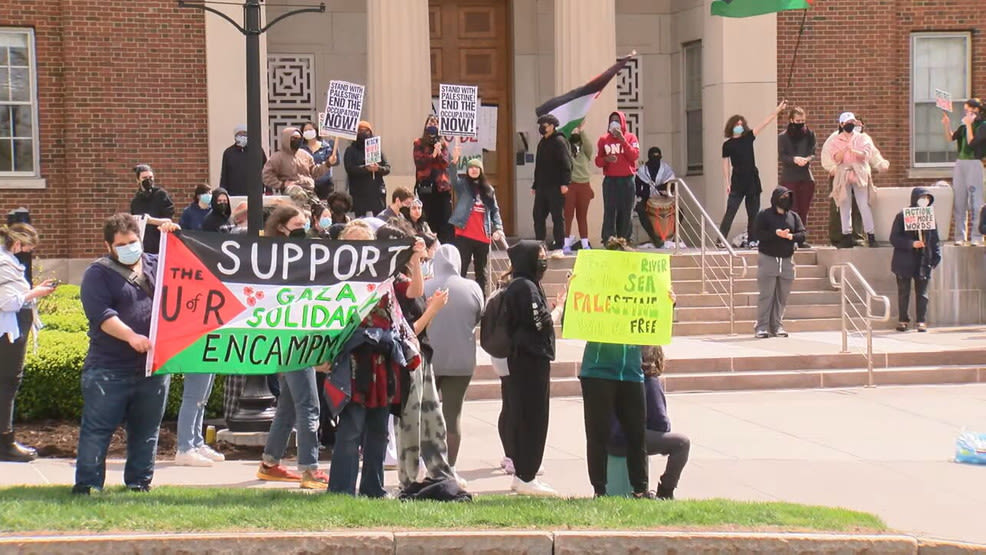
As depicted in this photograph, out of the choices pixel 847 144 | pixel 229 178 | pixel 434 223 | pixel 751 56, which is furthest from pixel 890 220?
pixel 229 178

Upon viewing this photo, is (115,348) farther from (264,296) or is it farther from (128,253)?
(264,296)

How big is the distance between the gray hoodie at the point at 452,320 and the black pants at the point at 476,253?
22.0 ft

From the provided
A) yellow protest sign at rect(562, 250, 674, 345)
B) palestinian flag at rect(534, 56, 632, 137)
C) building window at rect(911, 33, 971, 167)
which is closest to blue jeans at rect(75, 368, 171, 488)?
yellow protest sign at rect(562, 250, 674, 345)

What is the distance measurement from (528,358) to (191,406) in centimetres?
281

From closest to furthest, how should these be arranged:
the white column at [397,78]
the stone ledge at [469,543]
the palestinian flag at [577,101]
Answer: the stone ledge at [469,543]
the palestinian flag at [577,101]
the white column at [397,78]

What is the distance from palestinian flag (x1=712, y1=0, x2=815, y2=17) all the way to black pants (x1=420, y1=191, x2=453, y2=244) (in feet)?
20.1

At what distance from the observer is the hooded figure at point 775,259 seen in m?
17.9

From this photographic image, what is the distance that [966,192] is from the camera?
21.3 m

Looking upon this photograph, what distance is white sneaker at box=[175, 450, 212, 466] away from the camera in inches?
436

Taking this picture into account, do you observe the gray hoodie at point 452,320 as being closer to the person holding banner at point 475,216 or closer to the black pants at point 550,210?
the person holding banner at point 475,216

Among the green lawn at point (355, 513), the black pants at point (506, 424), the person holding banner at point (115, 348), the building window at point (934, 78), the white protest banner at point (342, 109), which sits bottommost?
the green lawn at point (355, 513)

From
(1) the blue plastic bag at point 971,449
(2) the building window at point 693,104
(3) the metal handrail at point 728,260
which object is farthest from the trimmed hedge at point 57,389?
(2) the building window at point 693,104

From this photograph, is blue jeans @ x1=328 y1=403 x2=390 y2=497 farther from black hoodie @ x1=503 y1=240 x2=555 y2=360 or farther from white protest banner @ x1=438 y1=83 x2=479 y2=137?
white protest banner @ x1=438 y1=83 x2=479 y2=137

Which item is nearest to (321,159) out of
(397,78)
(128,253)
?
(397,78)
